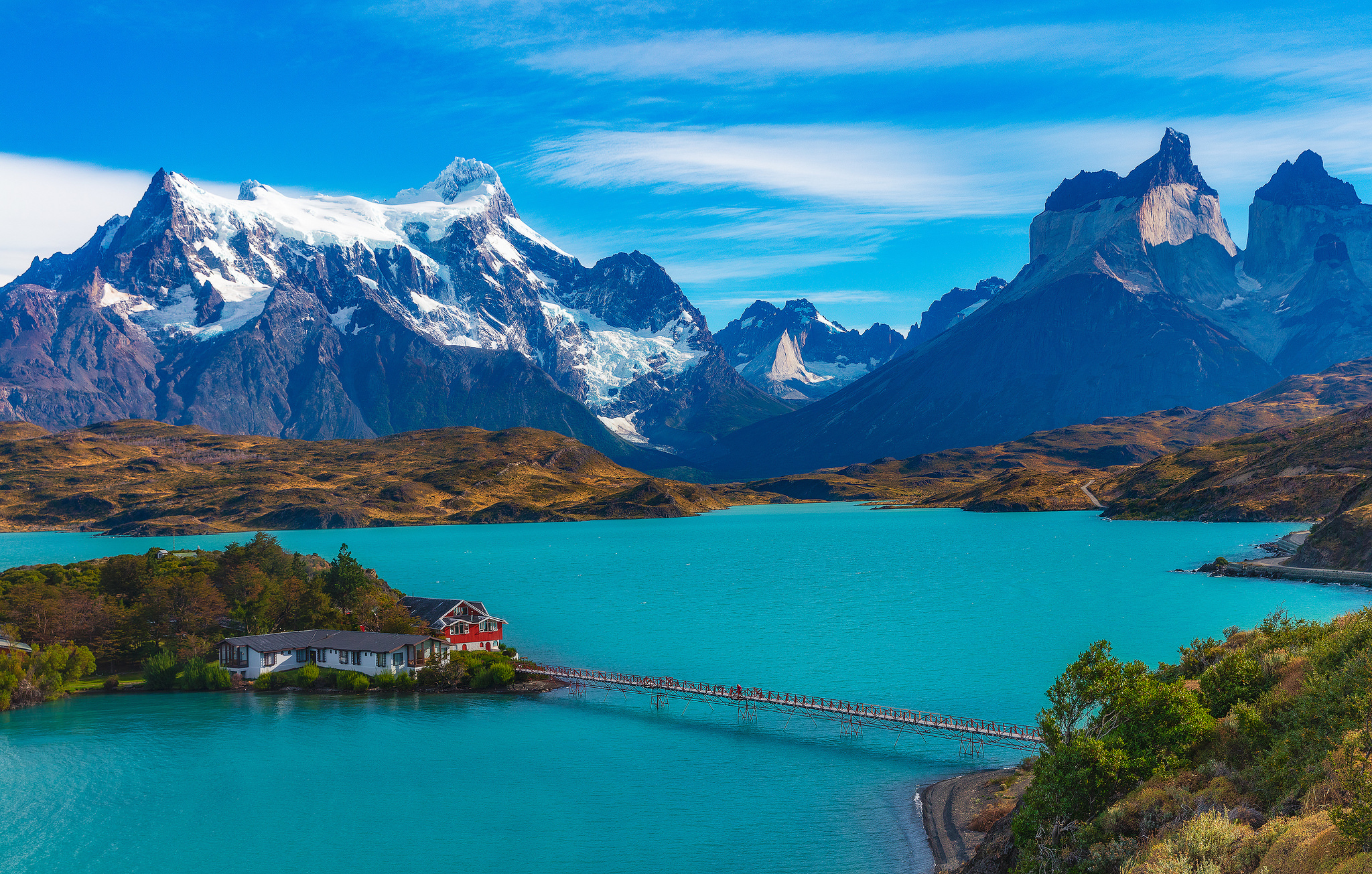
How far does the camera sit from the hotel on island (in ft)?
324

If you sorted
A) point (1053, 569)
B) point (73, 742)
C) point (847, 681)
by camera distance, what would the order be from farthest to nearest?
point (1053, 569) → point (847, 681) → point (73, 742)

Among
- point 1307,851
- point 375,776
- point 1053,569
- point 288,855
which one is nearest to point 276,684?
point 375,776

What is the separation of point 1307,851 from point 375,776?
5937cm

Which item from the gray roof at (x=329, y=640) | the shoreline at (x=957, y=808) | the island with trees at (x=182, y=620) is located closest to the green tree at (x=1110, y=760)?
the shoreline at (x=957, y=808)

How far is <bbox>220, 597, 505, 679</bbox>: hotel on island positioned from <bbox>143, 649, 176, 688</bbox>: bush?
189 inches

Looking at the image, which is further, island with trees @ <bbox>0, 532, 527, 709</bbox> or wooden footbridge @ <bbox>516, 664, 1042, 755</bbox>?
island with trees @ <bbox>0, 532, 527, 709</bbox>

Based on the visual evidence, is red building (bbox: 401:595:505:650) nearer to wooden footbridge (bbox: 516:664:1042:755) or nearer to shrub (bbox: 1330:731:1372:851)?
wooden footbridge (bbox: 516:664:1042:755)

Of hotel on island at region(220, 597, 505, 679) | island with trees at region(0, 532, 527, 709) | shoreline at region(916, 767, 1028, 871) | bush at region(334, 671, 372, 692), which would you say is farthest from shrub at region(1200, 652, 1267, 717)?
bush at region(334, 671, 372, 692)

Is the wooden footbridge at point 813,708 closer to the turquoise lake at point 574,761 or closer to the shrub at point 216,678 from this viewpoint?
the turquoise lake at point 574,761

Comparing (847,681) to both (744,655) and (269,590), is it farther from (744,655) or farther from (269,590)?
(269,590)

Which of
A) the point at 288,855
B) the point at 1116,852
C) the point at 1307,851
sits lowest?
the point at 288,855

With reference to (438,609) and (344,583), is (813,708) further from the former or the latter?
(344,583)

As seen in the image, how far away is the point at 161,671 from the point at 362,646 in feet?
68.1

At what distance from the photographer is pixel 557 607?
15212cm
